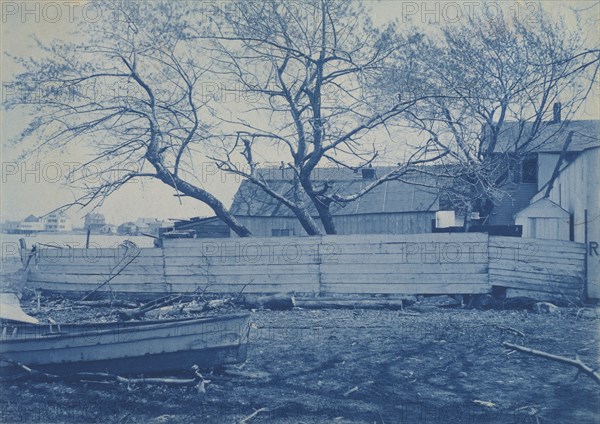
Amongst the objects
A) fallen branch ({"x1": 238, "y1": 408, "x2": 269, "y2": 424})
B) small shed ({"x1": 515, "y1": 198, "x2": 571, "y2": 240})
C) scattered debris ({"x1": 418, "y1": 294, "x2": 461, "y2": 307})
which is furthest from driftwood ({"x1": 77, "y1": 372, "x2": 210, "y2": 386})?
small shed ({"x1": 515, "y1": 198, "x2": 571, "y2": 240})

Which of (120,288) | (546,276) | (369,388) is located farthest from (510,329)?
(120,288)

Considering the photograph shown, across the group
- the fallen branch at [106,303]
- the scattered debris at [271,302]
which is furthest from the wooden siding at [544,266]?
the fallen branch at [106,303]

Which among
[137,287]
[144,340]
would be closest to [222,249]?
[137,287]

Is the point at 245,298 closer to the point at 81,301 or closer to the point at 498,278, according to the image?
the point at 81,301

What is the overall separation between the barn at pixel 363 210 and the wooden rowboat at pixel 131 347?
1561 centimetres

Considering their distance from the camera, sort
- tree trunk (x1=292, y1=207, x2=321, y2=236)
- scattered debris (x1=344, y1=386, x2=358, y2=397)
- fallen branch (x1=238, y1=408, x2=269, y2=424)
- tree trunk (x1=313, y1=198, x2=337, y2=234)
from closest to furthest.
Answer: fallen branch (x1=238, y1=408, x2=269, y2=424), scattered debris (x1=344, y1=386, x2=358, y2=397), tree trunk (x1=292, y1=207, x2=321, y2=236), tree trunk (x1=313, y1=198, x2=337, y2=234)

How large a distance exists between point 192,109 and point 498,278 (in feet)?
31.5

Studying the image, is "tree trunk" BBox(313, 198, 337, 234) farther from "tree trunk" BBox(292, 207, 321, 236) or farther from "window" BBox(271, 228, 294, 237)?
"window" BBox(271, 228, 294, 237)

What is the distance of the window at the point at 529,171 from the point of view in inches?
1128

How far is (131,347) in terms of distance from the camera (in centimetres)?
723

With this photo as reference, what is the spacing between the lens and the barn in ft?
76.4

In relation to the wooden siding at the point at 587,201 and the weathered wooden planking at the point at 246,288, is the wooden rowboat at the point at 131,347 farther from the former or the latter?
the wooden siding at the point at 587,201

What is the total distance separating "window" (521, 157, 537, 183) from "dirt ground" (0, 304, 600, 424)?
67.7 ft

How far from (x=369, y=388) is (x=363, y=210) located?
693 inches
